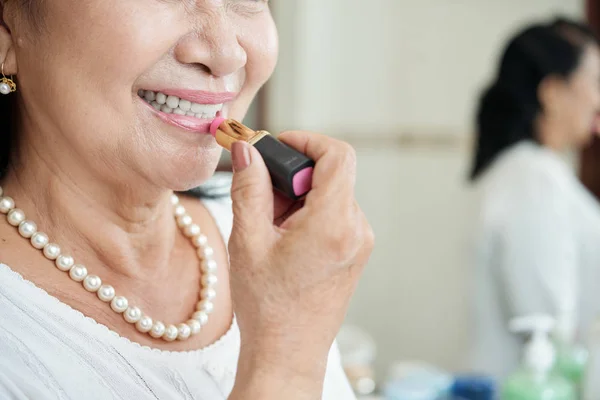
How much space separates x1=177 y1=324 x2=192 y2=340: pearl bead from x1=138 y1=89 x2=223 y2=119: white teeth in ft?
0.68

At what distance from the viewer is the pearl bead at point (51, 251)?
2.07ft

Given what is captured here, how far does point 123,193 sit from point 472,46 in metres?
2.01

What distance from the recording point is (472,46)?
2.45 meters

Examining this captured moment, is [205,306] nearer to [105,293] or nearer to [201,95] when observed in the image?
[105,293]

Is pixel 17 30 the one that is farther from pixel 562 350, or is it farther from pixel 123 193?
pixel 562 350

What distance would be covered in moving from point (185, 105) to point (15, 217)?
185mm

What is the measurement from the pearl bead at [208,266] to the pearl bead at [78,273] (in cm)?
15

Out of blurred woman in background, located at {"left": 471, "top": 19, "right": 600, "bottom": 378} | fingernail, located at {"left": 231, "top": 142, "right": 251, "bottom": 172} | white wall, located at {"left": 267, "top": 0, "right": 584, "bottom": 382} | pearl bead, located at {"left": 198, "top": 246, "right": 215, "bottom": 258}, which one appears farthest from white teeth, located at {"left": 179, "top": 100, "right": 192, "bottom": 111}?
white wall, located at {"left": 267, "top": 0, "right": 584, "bottom": 382}

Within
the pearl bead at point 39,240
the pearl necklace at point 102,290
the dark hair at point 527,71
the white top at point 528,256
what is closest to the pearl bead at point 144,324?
the pearl necklace at point 102,290

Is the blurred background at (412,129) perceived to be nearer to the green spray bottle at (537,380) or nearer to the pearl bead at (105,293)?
the green spray bottle at (537,380)

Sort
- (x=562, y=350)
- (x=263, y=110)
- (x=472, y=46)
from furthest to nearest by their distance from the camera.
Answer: (x=472, y=46), (x=263, y=110), (x=562, y=350)

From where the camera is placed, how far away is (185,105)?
619mm

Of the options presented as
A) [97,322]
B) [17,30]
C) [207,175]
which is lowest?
[97,322]

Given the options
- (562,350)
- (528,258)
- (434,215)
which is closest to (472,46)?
(434,215)
